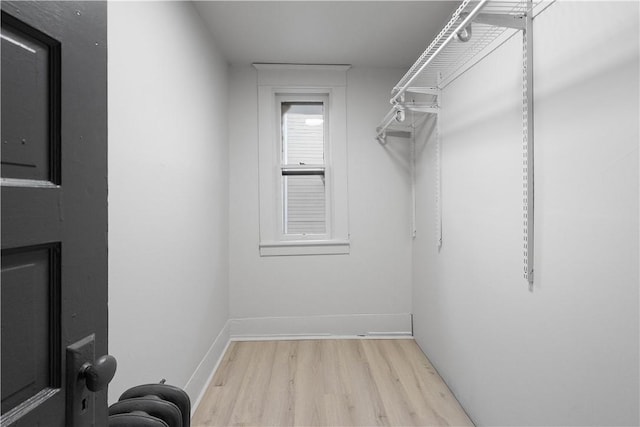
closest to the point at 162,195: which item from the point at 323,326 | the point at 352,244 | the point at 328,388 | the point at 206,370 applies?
the point at 206,370

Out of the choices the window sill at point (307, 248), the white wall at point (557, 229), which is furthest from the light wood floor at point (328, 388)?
the window sill at point (307, 248)

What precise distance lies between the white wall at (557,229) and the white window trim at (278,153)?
137 centimetres

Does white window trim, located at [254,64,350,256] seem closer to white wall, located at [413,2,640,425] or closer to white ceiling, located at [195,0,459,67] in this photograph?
white ceiling, located at [195,0,459,67]

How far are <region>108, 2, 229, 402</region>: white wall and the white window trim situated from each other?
0.58 metres

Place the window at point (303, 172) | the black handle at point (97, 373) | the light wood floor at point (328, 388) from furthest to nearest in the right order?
1. the window at point (303, 172)
2. the light wood floor at point (328, 388)
3. the black handle at point (97, 373)

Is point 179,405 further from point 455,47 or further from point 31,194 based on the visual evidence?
point 455,47

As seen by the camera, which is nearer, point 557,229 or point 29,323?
point 29,323

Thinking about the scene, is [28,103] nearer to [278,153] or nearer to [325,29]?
[325,29]

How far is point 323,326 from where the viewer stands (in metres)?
3.23

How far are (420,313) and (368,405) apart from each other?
42.6 inches

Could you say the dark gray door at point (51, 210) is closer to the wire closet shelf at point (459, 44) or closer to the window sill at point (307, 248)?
the wire closet shelf at point (459, 44)

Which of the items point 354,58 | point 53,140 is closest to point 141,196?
point 53,140

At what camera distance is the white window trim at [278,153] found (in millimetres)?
3211

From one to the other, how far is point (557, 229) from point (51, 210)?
4.64 feet
